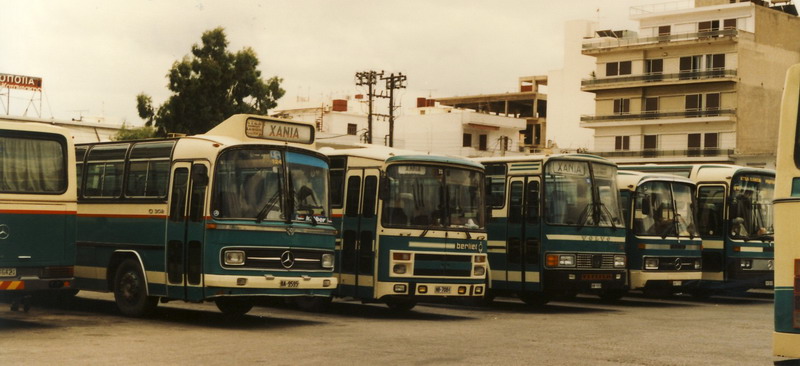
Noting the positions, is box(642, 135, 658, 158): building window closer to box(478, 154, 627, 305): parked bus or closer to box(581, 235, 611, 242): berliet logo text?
box(478, 154, 627, 305): parked bus

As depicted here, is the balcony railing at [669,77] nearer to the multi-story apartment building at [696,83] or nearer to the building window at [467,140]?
the multi-story apartment building at [696,83]

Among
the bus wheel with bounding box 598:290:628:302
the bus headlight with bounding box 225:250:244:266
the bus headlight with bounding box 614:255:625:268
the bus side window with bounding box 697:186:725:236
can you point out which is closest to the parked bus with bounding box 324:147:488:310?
the bus headlight with bounding box 225:250:244:266

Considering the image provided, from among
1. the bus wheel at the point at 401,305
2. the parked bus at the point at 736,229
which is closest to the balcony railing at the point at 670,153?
the parked bus at the point at 736,229

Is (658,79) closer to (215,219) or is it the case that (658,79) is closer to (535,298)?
(535,298)

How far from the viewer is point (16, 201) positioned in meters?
14.7

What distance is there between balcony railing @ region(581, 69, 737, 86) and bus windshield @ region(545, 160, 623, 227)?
56.8m

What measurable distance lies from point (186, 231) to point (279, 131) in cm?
211

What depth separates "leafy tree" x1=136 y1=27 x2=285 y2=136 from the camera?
153 feet

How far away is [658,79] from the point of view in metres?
78.8

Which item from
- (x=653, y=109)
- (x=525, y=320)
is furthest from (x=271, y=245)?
(x=653, y=109)

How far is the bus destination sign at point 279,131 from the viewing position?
1675cm

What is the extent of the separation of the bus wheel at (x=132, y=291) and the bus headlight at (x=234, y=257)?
1.79 metres

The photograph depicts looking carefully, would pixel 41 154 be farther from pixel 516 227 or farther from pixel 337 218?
pixel 516 227

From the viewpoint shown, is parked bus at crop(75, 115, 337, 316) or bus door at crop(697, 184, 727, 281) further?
bus door at crop(697, 184, 727, 281)
